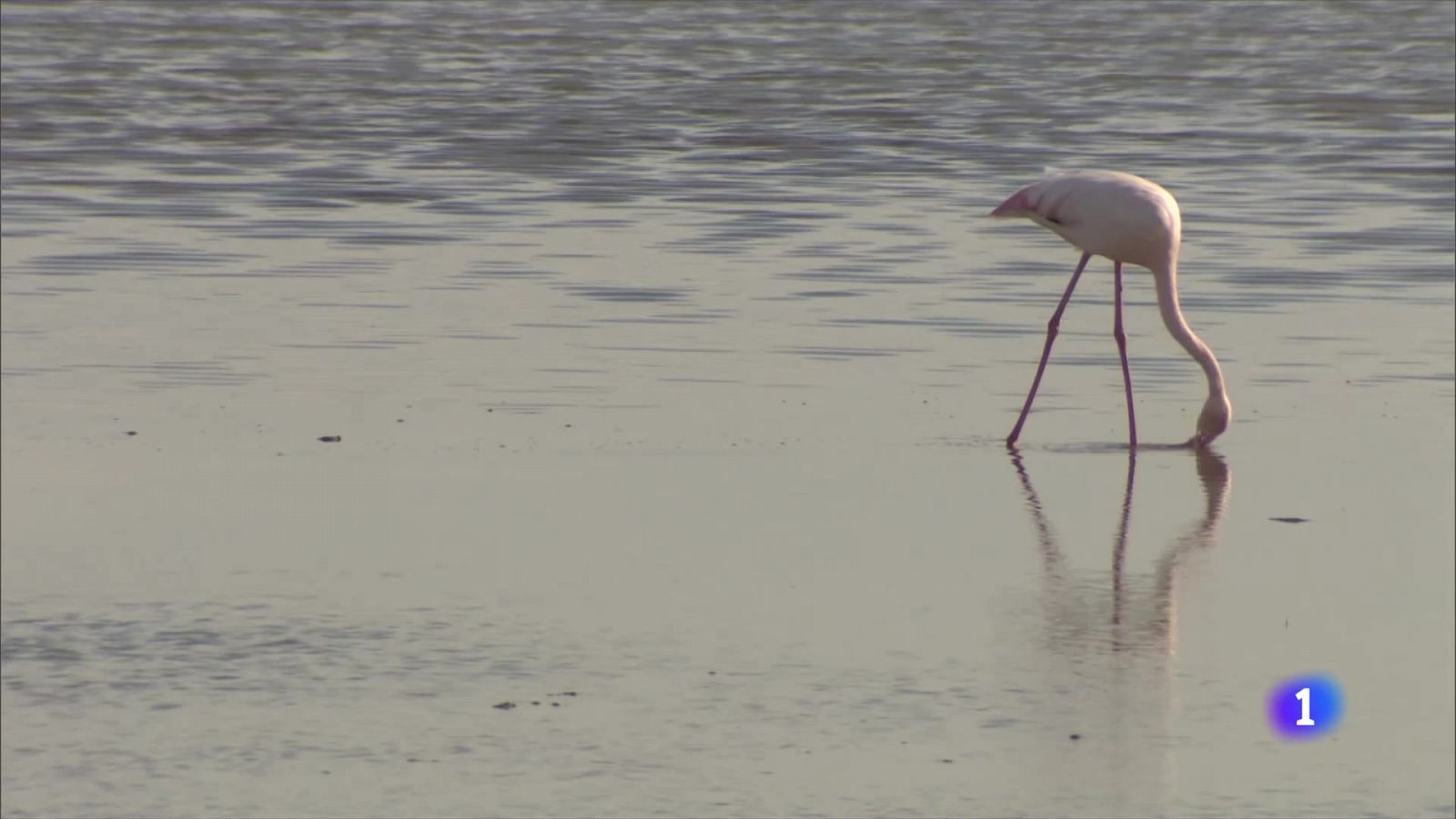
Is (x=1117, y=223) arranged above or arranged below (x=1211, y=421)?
above

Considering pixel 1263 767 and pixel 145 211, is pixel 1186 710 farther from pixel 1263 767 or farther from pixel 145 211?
pixel 145 211

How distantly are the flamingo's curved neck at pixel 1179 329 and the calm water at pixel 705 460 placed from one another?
0.21m

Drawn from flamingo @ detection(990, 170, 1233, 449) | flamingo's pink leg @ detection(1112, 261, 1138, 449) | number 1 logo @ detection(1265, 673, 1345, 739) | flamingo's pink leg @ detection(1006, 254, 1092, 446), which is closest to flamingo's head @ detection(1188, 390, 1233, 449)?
flamingo's pink leg @ detection(1112, 261, 1138, 449)

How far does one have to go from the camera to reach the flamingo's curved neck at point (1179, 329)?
1025cm

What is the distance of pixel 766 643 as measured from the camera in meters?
7.03

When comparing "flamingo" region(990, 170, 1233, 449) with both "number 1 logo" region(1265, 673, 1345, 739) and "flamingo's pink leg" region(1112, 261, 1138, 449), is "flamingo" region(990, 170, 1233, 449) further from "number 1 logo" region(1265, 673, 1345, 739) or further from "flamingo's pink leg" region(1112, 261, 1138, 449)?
"number 1 logo" region(1265, 673, 1345, 739)

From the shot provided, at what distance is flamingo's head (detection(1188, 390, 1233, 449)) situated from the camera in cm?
992

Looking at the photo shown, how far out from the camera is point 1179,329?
1091 cm

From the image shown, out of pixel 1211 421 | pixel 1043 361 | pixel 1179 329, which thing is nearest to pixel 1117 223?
pixel 1179 329

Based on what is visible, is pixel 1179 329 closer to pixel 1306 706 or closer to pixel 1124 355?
pixel 1124 355

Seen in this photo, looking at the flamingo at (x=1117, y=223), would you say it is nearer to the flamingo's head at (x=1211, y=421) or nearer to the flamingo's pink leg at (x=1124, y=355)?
the flamingo's pink leg at (x=1124, y=355)

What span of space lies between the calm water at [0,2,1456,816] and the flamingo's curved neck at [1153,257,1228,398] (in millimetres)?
214

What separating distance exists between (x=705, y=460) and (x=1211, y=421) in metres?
1.66

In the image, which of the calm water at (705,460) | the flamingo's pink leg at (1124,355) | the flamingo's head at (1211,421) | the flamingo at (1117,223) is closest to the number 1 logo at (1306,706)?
the calm water at (705,460)
